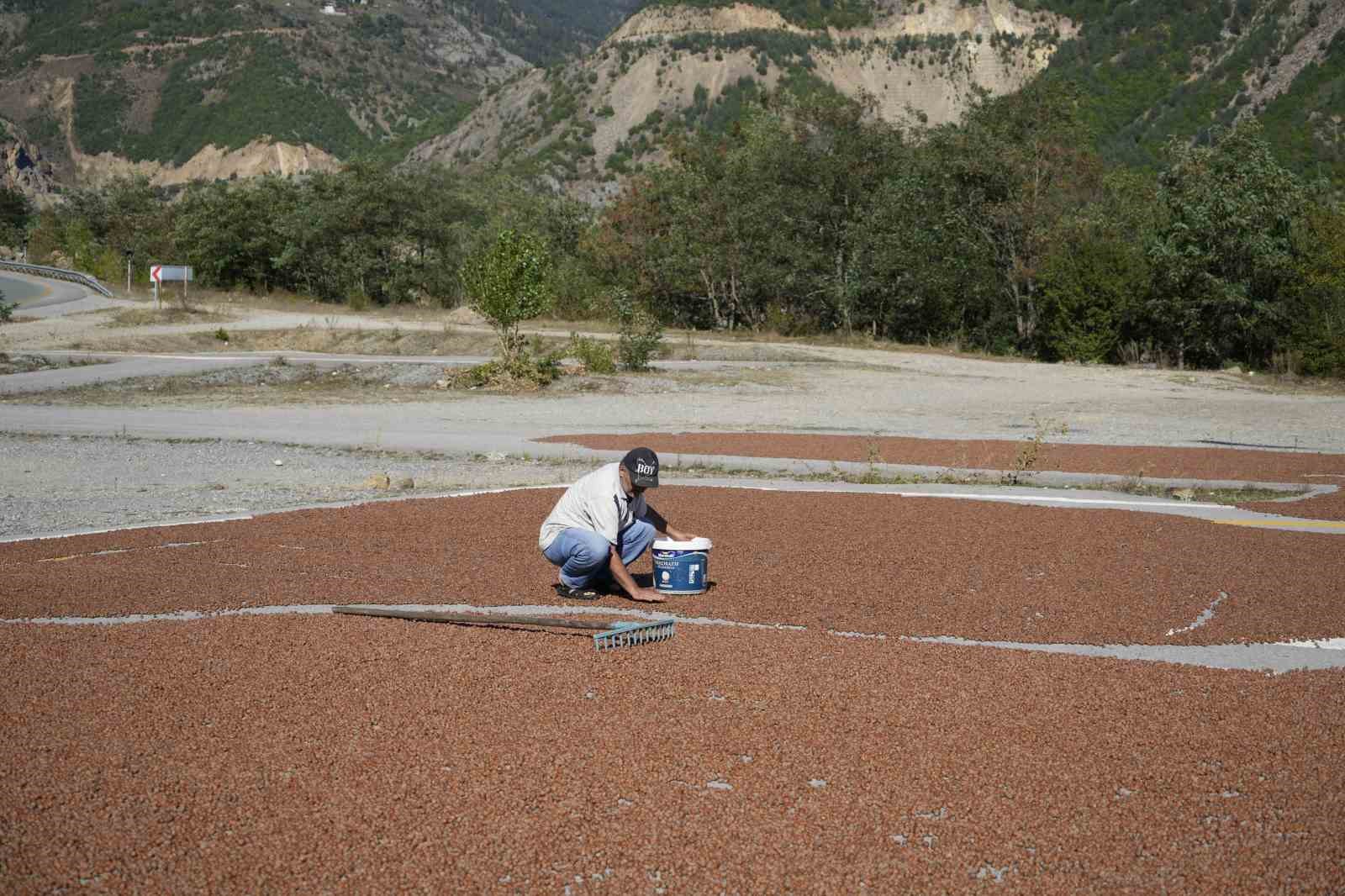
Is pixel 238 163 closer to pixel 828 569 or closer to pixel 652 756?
pixel 828 569

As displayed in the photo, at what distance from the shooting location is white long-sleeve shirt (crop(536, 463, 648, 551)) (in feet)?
27.7

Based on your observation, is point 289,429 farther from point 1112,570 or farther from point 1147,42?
point 1147,42

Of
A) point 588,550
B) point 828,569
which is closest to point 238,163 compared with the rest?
point 828,569

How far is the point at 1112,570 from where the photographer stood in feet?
33.4

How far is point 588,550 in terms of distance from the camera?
8.58 meters

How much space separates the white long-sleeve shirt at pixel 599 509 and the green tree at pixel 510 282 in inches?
806

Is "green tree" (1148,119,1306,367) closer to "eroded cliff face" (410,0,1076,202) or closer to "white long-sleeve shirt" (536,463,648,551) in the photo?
"white long-sleeve shirt" (536,463,648,551)

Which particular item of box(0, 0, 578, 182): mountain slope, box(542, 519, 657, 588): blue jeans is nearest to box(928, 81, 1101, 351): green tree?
box(542, 519, 657, 588): blue jeans

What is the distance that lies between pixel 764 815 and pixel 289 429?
18.6 meters

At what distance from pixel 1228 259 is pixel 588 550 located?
31442 millimetres

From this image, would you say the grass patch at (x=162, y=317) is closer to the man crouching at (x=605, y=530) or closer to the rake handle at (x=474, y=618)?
the man crouching at (x=605, y=530)

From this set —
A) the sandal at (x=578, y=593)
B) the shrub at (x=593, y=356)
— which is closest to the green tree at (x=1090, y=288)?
the shrub at (x=593, y=356)

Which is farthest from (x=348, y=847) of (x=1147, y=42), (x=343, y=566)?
(x=1147, y=42)

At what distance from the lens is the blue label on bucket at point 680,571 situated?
8.77 meters
